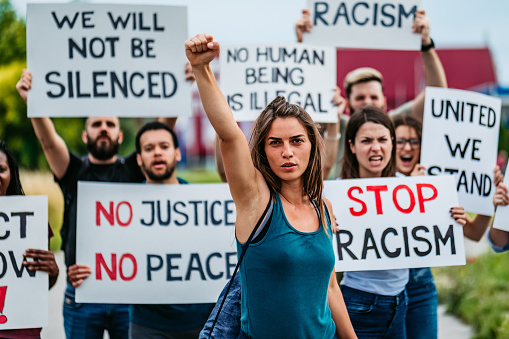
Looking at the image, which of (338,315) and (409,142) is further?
(409,142)

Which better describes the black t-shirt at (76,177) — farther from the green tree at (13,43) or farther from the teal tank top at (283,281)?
the green tree at (13,43)

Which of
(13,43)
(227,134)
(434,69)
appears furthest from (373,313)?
(13,43)

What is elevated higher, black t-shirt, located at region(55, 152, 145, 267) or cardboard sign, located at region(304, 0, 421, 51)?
cardboard sign, located at region(304, 0, 421, 51)

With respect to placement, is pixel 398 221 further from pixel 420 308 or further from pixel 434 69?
pixel 434 69

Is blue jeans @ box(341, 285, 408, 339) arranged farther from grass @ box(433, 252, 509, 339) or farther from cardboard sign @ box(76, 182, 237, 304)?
grass @ box(433, 252, 509, 339)

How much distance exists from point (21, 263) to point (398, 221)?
2.12 metres

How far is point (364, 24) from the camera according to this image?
4438 mm

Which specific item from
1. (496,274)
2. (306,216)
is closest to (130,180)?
(306,216)

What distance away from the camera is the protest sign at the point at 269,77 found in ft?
13.6

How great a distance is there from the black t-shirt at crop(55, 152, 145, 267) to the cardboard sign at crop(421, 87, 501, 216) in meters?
1.94

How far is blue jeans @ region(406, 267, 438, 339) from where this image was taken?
11.3 feet

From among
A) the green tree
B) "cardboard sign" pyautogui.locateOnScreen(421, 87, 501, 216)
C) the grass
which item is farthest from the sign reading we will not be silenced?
the green tree

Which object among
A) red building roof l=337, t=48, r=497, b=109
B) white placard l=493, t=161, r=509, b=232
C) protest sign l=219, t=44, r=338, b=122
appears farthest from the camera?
red building roof l=337, t=48, r=497, b=109

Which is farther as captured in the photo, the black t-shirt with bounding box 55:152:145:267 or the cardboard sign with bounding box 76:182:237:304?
the black t-shirt with bounding box 55:152:145:267
